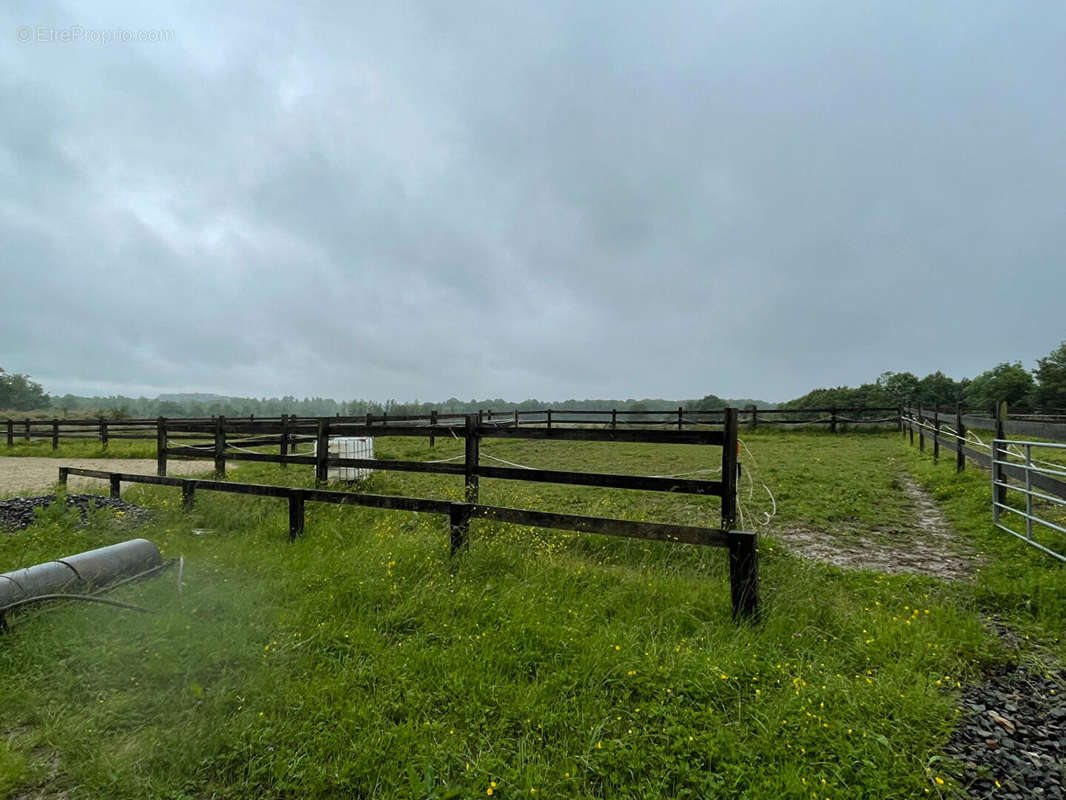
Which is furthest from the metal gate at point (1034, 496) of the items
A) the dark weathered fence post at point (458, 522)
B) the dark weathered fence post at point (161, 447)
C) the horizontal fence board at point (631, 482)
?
the dark weathered fence post at point (161, 447)

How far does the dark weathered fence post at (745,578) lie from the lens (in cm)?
326

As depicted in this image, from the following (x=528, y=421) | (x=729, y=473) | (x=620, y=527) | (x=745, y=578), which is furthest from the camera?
(x=528, y=421)

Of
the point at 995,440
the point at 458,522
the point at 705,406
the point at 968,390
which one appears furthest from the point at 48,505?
the point at 968,390

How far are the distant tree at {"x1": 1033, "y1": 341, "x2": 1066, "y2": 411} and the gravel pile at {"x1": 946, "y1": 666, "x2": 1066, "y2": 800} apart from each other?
4817 centimetres

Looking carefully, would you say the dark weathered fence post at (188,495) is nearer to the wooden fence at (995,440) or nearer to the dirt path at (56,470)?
the dirt path at (56,470)

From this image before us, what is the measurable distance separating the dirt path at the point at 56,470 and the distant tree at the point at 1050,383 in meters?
52.9

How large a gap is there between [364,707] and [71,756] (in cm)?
124

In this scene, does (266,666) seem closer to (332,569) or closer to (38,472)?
(332,569)

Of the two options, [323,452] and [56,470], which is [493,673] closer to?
[323,452]

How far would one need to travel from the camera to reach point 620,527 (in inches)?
146

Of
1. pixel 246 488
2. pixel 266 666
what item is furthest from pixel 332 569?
pixel 246 488

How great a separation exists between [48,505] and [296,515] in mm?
3815

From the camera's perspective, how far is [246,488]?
5223 mm

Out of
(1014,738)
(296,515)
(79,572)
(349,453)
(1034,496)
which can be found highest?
(349,453)
